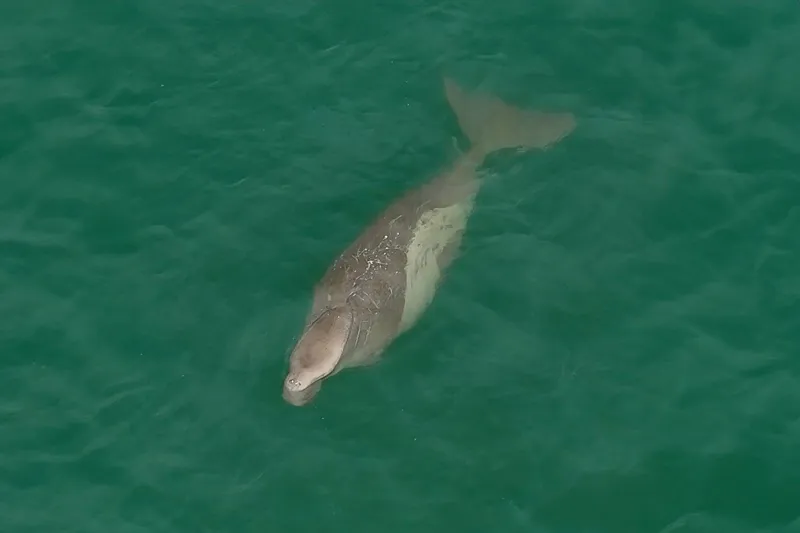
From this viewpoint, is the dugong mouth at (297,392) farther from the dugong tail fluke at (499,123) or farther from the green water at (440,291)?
the dugong tail fluke at (499,123)

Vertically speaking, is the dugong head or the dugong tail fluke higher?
the dugong tail fluke

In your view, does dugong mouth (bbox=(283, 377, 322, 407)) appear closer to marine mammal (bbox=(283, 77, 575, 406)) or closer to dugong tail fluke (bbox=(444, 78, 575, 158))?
marine mammal (bbox=(283, 77, 575, 406))

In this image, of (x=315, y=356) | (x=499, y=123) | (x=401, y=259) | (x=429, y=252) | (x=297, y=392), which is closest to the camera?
(x=297, y=392)

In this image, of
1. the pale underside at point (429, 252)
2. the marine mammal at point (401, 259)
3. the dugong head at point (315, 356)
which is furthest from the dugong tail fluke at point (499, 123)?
the dugong head at point (315, 356)

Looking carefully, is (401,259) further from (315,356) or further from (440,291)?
(315,356)

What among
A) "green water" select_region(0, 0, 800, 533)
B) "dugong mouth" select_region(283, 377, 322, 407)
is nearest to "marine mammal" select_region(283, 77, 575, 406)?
"dugong mouth" select_region(283, 377, 322, 407)

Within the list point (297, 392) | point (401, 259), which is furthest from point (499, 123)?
point (297, 392)
